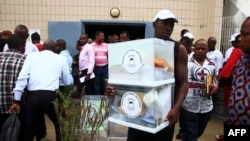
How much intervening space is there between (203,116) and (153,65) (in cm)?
188

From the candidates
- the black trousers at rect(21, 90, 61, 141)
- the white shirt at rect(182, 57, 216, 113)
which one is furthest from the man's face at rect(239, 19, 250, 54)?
the black trousers at rect(21, 90, 61, 141)

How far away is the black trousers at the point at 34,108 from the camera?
3699mm

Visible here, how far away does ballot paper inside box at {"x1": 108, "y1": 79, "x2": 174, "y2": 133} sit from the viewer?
83.2 inches

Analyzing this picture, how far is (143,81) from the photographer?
2.11 metres

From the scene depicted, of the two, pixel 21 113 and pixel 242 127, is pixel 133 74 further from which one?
pixel 21 113

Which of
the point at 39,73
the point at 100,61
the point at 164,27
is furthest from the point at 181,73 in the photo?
the point at 100,61

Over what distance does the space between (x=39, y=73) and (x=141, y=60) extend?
2047mm

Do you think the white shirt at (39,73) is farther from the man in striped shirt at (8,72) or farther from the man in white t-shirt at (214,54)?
the man in white t-shirt at (214,54)

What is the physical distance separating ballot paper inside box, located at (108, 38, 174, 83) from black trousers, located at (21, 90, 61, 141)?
1.66 metres

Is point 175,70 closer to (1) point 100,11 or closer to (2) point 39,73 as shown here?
(2) point 39,73

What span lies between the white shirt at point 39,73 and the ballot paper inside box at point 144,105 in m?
1.70

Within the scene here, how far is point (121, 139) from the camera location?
440 cm

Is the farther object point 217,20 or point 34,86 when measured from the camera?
point 217,20

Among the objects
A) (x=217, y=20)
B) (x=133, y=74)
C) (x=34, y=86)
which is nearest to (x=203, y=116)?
(x=133, y=74)
